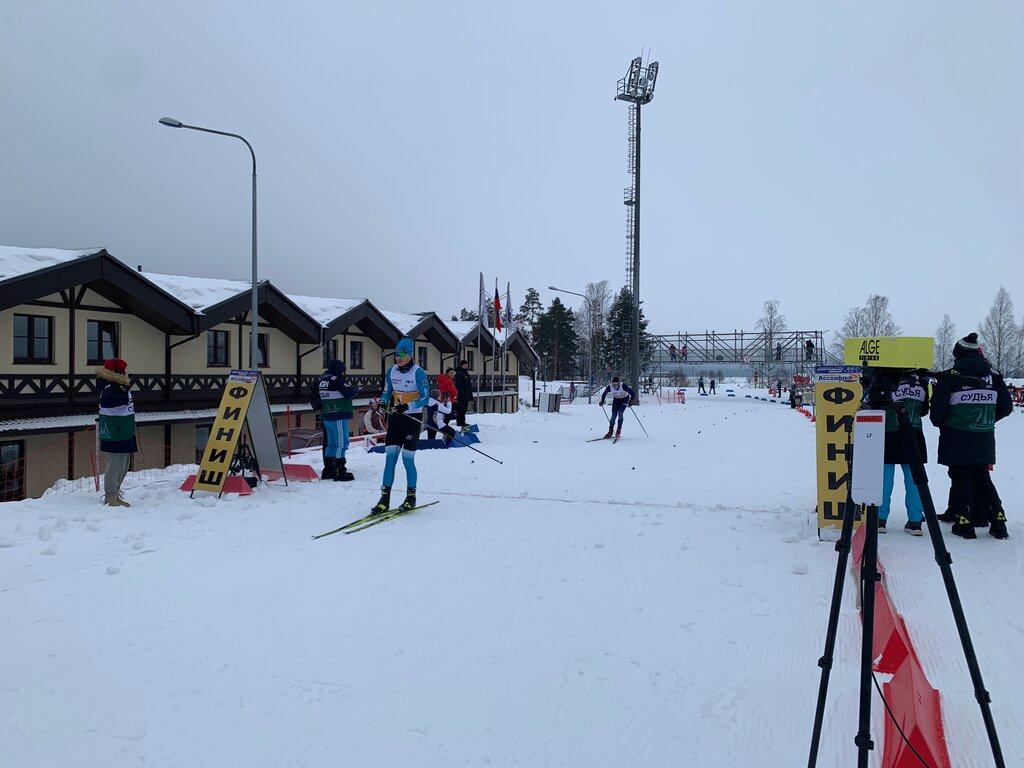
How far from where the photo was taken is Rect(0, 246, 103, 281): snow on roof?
16266 mm

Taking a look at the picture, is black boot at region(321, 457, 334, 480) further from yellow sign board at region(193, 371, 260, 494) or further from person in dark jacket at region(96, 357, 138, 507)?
person in dark jacket at region(96, 357, 138, 507)

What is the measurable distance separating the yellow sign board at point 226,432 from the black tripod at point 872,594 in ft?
24.2

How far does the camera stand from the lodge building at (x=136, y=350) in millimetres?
17359

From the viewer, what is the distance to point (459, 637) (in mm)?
3814

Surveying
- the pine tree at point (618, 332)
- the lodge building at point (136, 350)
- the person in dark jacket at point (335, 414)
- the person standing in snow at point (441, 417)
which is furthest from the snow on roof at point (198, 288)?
the pine tree at point (618, 332)

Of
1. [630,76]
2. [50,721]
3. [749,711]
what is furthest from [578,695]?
[630,76]

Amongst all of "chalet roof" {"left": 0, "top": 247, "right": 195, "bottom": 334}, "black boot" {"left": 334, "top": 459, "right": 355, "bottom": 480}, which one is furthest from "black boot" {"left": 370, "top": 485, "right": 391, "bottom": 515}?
"chalet roof" {"left": 0, "top": 247, "right": 195, "bottom": 334}

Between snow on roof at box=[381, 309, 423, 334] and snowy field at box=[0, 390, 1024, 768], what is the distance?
26.2 meters

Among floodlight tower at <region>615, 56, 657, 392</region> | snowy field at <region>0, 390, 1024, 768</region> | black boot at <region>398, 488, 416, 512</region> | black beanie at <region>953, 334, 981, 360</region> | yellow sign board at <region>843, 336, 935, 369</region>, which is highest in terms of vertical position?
floodlight tower at <region>615, 56, 657, 392</region>

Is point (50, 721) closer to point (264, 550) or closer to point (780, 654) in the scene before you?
point (264, 550)

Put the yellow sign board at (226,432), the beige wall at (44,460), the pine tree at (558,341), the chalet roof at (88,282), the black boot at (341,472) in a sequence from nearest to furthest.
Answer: the yellow sign board at (226,432) → the black boot at (341,472) → the chalet roof at (88,282) → the beige wall at (44,460) → the pine tree at (558,341)

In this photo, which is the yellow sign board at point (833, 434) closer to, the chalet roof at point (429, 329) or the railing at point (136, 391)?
the railing at point (136, 391)

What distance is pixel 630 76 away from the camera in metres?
41.3

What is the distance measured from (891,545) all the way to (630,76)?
→ 41.5 metres
